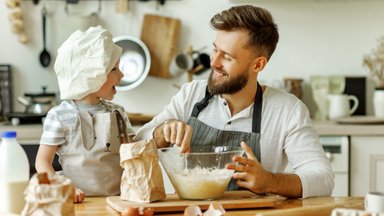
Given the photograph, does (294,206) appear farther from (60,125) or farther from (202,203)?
(60,125)

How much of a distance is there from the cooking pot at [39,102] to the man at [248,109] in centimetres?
158

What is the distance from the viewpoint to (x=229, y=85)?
2508 millimetres

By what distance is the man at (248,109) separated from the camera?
248cm

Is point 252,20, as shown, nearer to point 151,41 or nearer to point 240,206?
point 240,206

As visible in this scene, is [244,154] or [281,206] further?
[244,154]

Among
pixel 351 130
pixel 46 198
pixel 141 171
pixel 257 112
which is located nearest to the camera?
pixel 46 198

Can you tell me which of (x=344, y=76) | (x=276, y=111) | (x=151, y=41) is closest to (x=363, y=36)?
(x=344, y=76)

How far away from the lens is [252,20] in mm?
2506

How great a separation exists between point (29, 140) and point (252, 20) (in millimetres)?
1675

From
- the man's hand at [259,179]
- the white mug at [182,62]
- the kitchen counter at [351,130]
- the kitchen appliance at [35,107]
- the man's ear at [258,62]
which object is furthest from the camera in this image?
the white mug at [182,62]

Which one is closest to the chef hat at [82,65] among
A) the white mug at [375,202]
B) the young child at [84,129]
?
the young child at [84,129]

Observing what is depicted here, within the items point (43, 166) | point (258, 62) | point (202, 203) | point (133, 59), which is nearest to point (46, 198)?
point (202, 203)

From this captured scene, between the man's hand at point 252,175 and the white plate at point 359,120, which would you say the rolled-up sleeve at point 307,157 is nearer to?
the man's hand at point 252,175

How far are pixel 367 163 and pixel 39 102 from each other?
1.80 meters
